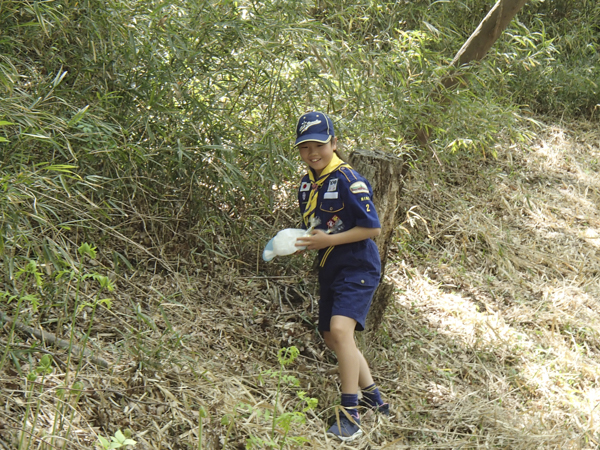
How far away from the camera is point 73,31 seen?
264cm

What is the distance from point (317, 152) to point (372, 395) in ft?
3.91

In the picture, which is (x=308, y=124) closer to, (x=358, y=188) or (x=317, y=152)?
(x=317, y=152)

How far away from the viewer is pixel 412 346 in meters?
3.43

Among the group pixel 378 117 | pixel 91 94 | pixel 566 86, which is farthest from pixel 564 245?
pixel 91 94

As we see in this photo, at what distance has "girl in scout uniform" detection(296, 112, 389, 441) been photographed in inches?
98.7

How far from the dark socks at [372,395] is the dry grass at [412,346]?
78 millimetres

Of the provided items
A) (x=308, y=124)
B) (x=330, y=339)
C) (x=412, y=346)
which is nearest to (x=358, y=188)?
(x=308, y=124)

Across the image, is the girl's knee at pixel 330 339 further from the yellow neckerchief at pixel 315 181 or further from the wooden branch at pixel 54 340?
the wooden branch at pixel 54 340

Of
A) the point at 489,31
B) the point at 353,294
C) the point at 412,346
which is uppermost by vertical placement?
the point at 489,31

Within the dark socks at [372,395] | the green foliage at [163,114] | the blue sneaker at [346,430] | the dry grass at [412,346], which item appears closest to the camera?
A: the dry grass at [412,346]

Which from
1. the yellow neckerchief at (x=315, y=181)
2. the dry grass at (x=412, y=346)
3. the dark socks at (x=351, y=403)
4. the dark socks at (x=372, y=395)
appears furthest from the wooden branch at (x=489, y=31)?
the dark socks at (x=351, y=403)

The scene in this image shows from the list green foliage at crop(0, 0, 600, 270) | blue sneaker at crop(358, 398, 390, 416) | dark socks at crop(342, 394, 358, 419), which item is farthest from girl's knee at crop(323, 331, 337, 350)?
green foliage at crop(0, 0, 600, 270)

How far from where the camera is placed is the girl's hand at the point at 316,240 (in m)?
2.54

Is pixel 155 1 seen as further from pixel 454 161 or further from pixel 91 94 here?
pixel 454 161
